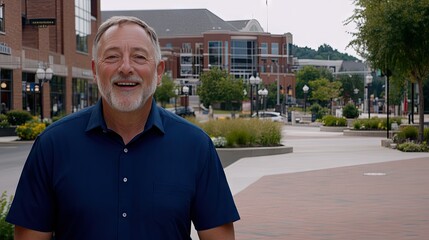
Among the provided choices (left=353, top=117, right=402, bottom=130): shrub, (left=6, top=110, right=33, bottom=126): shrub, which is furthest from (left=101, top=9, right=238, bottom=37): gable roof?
Answer: (left=353, top=117, right=402, bottom=130): shrub

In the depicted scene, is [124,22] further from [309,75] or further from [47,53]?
[309,75]

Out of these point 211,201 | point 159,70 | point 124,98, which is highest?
point 159,70

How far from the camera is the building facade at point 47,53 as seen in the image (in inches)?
1921

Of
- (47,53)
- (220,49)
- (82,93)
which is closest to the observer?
(47,53)

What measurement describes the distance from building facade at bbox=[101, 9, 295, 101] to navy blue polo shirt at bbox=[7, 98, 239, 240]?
119081 millimetres

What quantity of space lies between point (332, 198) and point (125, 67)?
10.3m

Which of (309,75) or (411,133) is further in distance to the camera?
(309,75)

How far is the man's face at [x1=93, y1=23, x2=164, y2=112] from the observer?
3.13 m

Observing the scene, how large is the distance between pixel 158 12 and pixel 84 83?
64631 millimetres

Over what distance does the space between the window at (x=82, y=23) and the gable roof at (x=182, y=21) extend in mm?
55539

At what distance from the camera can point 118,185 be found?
3.12 meters

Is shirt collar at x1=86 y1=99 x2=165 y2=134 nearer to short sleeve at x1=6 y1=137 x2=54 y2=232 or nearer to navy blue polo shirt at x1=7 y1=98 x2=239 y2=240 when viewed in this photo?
navy blue polo shirt at x1=7 y1=98 x2=239 y2=240

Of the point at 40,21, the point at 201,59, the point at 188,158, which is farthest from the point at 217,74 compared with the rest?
the point at 188,158

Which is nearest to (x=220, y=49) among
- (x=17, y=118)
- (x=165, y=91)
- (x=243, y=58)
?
(x=243, y=58)
